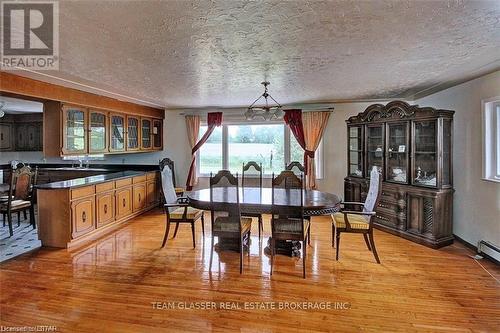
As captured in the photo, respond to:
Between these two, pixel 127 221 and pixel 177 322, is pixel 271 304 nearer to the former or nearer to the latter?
pixel 177 322

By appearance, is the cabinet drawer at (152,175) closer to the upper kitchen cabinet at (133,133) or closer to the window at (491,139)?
the upper kitchen cabinet at (133,133)

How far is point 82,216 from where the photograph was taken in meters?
3.98

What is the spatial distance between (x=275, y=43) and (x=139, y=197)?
426cm

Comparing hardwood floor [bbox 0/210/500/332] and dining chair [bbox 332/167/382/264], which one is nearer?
hardwood floor [bbox 0/210/500/332]

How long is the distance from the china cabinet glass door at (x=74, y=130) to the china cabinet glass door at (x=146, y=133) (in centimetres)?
146

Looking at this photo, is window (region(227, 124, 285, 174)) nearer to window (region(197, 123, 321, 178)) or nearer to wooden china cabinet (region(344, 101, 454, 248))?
window (region(197, 123, 321, 178))

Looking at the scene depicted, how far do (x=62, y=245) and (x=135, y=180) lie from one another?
1787 millimetres

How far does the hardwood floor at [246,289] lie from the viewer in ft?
7.34

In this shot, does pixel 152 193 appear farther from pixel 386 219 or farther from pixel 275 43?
pixel 275 43

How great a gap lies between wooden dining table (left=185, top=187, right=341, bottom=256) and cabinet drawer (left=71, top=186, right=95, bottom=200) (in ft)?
5.19

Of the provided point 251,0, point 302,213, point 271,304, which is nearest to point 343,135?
point 302,213

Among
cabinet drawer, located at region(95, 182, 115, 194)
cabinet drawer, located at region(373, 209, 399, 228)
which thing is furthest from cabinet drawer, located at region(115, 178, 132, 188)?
cabinet drawer, located at region(373, 209, 399, 228)

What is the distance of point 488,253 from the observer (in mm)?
3445

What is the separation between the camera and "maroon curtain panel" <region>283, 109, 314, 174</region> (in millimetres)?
5703
